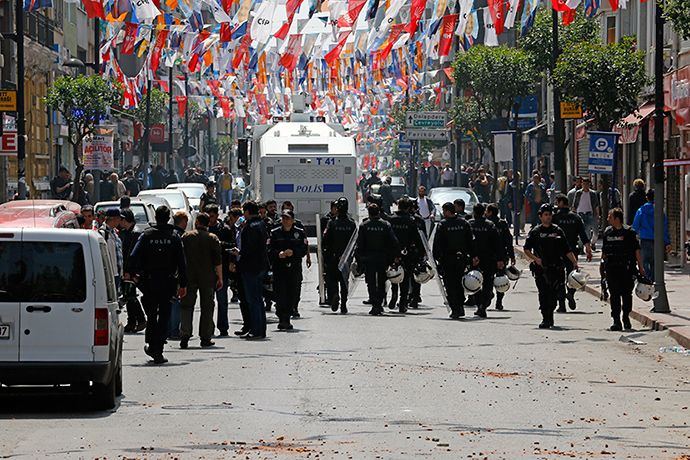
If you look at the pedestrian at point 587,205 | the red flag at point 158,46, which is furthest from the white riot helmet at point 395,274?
the red flag at point 158,46

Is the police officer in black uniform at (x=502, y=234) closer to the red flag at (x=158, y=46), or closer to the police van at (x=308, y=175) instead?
the police van at (x=308, y=175)

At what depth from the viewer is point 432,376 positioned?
1109cm

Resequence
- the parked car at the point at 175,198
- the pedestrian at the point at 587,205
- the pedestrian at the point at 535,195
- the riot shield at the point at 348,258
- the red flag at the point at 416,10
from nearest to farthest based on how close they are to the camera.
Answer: the riot shield at the point at 348,258
the red flag at the point at 416,10
the pedestrian at the point at 587,205
the parked car at the point at 175,198
the pedestrian at the point at 535,195

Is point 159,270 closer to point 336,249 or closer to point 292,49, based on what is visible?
point 336,249

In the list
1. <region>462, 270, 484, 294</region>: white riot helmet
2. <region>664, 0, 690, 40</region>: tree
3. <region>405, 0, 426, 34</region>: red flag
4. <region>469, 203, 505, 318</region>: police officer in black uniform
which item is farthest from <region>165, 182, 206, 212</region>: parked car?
<region>664, 0, 690, 40</region>: tree

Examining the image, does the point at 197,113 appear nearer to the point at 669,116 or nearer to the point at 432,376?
the point at 669,116

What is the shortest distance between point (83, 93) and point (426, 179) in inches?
989

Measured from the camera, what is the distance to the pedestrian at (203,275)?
1393cm

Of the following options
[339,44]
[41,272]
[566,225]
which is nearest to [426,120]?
[339,44]

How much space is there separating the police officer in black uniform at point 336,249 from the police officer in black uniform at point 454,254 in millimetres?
1510

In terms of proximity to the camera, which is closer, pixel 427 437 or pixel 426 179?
pixel 427 437

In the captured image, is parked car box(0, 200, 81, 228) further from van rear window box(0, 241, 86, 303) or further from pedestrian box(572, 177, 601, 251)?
pedestrian box(572, 177, 601, 251)

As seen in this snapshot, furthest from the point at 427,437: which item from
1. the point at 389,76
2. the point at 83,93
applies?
the point at 389,76

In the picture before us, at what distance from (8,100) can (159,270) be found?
601 inches
